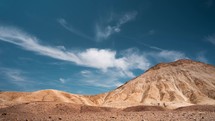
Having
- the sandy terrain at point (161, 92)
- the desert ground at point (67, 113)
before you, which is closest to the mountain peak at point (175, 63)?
the sandy terrain at point (161, 92)

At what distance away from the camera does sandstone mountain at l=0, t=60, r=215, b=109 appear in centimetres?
8838

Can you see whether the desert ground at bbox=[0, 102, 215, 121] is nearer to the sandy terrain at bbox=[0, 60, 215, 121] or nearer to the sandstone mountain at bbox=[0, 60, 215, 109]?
the sandy terrain at bbox=[0, 60, 215, 121]

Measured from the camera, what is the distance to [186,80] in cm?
11456

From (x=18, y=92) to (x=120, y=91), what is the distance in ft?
152

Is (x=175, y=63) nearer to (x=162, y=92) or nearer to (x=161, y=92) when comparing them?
(x=161, y=92)

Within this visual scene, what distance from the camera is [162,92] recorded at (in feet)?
349

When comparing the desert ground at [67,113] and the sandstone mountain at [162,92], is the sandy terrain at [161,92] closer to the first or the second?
the sandstone mountain at [162,92]

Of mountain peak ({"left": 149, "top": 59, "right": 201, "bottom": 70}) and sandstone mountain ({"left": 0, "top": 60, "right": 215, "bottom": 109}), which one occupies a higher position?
mountain peak ({"left": 149, "top": 59, "right": 201, "bottom": 70})

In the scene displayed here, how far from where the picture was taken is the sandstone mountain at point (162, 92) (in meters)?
88.4

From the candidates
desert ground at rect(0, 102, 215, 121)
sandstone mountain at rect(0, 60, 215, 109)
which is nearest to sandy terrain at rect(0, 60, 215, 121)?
sandstone mountain at rect(0, 60, 215, 109)

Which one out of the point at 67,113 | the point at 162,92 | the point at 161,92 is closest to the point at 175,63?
the point at 161,92

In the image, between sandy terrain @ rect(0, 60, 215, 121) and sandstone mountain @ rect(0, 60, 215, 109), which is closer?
sandy terrain @ rect(0, 60, 215, 121)

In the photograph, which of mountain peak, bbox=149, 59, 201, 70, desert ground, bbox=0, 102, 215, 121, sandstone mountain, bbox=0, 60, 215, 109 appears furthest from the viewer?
mountain peak, bbox=149, 59, 201, 70

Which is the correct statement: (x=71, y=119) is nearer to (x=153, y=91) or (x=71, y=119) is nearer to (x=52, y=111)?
(x=52, y=111)
